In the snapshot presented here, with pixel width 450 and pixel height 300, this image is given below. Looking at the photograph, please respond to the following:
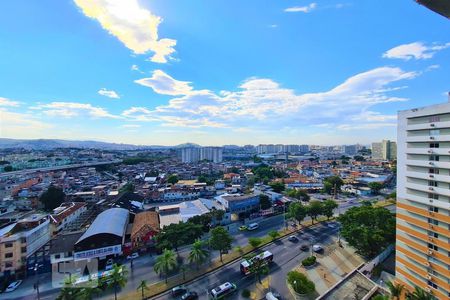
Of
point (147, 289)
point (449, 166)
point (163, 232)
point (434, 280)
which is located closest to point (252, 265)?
point (147, 289)

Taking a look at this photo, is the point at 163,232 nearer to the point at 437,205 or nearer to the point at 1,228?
the point at 1,228

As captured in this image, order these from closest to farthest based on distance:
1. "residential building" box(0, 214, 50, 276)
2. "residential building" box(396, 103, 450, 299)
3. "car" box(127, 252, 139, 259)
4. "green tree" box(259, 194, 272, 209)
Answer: "residential building" box(396, 103, 450, 299) < "residential building" box(0, 214, 50, 276) < "car" box(127, 252, 139, 259) < "green tree" box(259, 194, 272, 209)

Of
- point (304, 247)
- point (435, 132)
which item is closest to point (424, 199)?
point (435, 132)

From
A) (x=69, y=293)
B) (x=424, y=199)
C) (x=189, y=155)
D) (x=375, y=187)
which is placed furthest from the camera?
(x=189, y=155)

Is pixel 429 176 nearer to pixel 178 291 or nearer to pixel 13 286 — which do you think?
pixel 178 291

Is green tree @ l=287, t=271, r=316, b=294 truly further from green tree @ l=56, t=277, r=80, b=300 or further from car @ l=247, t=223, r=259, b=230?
green tree @ l=56, t=277, r=80, b=300

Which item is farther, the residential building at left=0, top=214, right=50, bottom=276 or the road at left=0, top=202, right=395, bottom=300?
the residential building at left=0, top=214, right=50, bottom=276

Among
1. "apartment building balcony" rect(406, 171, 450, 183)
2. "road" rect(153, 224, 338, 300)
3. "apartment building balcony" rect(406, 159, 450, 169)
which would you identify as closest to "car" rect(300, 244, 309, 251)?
"road" rect(153, 224, 338, 300)
